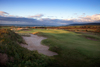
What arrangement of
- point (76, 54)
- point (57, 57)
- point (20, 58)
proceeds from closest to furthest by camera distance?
1. point (20, 58)
2. point (57, 57)
3. point (76, 54)

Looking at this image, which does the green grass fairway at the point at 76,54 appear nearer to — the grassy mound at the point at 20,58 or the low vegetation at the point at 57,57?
the low vegetation at the point at 57,57

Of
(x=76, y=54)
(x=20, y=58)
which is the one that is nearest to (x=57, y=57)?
(x=76, y=54)

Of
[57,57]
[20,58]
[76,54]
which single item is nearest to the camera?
[20,58]

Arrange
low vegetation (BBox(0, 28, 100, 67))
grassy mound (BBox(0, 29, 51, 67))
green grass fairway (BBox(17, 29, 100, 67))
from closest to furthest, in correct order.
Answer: grassy mound (BBox(0, 29, 51, 67)) < low vegetation (BBox(0, 28, 100, 67)) < green grass fairway (BBox(17, 29, 100, 67))

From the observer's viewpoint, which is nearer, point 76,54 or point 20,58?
point 20,58

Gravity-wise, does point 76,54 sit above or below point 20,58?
below

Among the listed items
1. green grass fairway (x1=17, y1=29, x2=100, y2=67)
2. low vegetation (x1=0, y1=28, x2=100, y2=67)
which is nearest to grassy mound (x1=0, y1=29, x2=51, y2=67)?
low vegetation (x1=0, y1=28, x2=100, y2=67)

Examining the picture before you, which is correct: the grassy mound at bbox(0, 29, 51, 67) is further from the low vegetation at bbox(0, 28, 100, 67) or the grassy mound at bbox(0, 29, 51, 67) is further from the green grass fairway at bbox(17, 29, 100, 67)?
the green grass fairway at bbox(17, 29, 100, 67)

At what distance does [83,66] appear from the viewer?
567 centimetres

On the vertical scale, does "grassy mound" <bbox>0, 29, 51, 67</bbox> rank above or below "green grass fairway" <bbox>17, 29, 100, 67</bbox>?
above

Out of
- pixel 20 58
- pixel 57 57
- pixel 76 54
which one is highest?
pixel 20 58

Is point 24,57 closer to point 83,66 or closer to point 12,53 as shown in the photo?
point 12,53

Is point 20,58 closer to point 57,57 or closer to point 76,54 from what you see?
point 57,57

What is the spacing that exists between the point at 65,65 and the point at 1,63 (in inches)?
169
